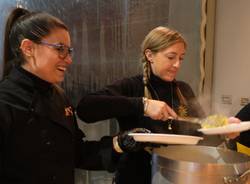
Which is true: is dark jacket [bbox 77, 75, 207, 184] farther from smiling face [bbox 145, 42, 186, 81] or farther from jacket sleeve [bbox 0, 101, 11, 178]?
jacket sleeve [bbox 0, 101, 11, 178]

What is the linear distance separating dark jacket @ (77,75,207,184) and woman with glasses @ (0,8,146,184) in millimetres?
179

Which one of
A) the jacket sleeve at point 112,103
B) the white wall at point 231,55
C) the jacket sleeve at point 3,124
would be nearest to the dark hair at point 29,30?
the jacket sleeve at point 3,124

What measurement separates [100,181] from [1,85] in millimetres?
1354

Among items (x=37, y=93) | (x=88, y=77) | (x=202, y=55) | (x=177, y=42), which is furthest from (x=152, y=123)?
(x=88, y=77)

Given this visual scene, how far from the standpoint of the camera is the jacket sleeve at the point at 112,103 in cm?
122

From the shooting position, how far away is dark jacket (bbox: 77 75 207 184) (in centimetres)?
125

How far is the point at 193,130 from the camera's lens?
4.36 ft

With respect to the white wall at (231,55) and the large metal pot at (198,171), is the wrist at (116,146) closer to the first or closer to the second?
the large metal pot at (198,171)

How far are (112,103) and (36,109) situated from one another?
362 mm

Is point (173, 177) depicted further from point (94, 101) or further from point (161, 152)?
point (94, 101)

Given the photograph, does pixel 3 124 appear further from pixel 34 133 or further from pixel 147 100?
pixel 147 100

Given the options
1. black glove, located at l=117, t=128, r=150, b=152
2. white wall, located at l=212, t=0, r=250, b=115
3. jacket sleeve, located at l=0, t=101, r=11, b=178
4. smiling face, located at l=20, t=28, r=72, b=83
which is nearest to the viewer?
jacket sleeve, located at l=0, t=101, r=11, b=178

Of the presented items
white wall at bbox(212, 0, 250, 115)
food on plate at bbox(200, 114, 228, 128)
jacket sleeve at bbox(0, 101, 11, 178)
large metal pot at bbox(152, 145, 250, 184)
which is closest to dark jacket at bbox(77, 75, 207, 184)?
food on plate at bbox(200, 114, 228, 128)

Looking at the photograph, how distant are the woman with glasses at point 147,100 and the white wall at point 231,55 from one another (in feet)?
1.84
